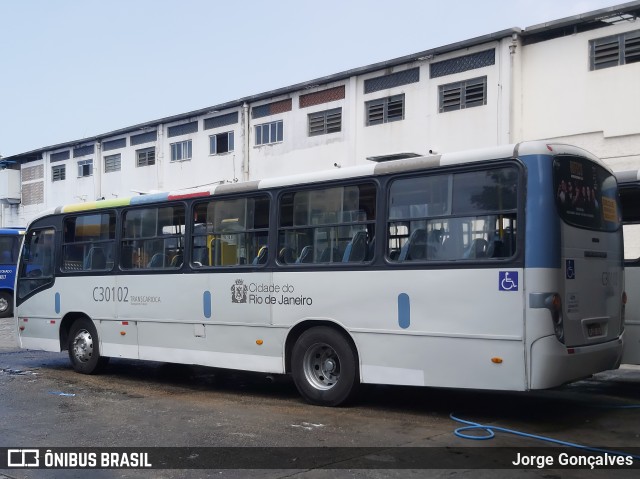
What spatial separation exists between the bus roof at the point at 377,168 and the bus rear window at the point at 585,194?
0.16 m

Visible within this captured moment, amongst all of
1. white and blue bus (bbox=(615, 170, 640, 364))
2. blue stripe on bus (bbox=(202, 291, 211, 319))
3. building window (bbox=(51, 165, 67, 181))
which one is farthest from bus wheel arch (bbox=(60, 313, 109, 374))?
building window (bbox=(51, 165, 67, 181))

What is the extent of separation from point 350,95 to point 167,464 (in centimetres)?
2388

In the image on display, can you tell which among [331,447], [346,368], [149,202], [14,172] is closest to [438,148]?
[149,202]

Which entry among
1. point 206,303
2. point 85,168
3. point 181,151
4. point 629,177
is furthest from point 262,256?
point 85,168

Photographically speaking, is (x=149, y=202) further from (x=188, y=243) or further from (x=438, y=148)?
(x=438, y=148)

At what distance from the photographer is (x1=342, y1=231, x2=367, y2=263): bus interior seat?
8656 mm

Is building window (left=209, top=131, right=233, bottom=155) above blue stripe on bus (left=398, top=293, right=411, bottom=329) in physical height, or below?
above

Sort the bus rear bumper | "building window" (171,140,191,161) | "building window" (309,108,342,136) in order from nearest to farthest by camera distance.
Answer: the bus rear bumper → "building window" (309,108,342,136) → "building window" (171,140,191,161)

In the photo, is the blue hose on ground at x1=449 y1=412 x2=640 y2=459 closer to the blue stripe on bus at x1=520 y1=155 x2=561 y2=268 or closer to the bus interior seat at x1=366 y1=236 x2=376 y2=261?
the blue stripe on bus at x1=520 y1=155 x2=561 y2=268

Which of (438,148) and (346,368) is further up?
(438,148)

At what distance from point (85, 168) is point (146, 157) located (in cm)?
596

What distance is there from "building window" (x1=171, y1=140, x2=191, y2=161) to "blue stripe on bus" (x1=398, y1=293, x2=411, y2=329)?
29144mm

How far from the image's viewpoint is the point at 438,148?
25.8 metres

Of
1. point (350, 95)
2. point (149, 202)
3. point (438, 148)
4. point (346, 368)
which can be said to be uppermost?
point (350, 95)
